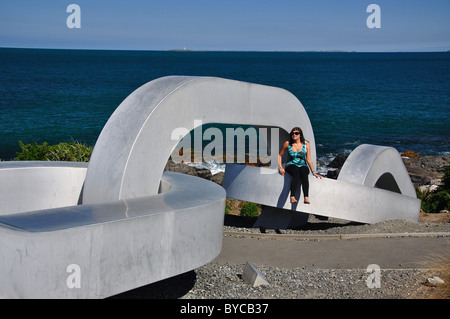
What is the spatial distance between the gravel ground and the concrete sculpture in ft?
3.04

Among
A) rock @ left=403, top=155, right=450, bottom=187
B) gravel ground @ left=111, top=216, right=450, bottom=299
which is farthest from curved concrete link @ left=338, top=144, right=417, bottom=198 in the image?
rock @ left=403, top=155, right=450, bottom=187

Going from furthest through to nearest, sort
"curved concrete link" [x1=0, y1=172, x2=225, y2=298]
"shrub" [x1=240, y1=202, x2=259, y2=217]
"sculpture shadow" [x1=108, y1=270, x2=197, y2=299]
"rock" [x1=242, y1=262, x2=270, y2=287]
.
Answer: "shrub" [x1=240, y1=202, x2=259, y2=217] → "rock" [x1=242, y1=262, x2=270, y2=287] → "sculpture shadow" [x1=108, y1=270, x2=197, y2=299] → "curved concrete link" [x1=0, y1=172, x2=225, y2=298]

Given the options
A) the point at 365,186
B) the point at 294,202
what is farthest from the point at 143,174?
the point at 365,186

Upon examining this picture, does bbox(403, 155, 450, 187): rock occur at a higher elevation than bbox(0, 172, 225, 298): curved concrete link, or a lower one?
lower

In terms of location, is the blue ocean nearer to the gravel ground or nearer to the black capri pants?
the black capri pants

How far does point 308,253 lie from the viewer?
10.5 metres

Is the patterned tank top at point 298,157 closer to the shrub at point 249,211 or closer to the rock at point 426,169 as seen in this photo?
the shrub at point 249,211

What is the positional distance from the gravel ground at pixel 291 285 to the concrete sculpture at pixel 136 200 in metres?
0.93

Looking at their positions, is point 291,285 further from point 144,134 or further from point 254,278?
point 144,134

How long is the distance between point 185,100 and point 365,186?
5.60 m

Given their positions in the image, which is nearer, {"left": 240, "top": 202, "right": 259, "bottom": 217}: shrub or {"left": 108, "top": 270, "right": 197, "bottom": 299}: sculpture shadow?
{"left": 108, "top": 270, "right": 197, "bottom": 299}: sculpture shadow

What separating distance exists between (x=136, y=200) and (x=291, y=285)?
2697 mm

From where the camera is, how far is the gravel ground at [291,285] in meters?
7.68

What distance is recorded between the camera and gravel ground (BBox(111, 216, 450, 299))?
7.68 m
